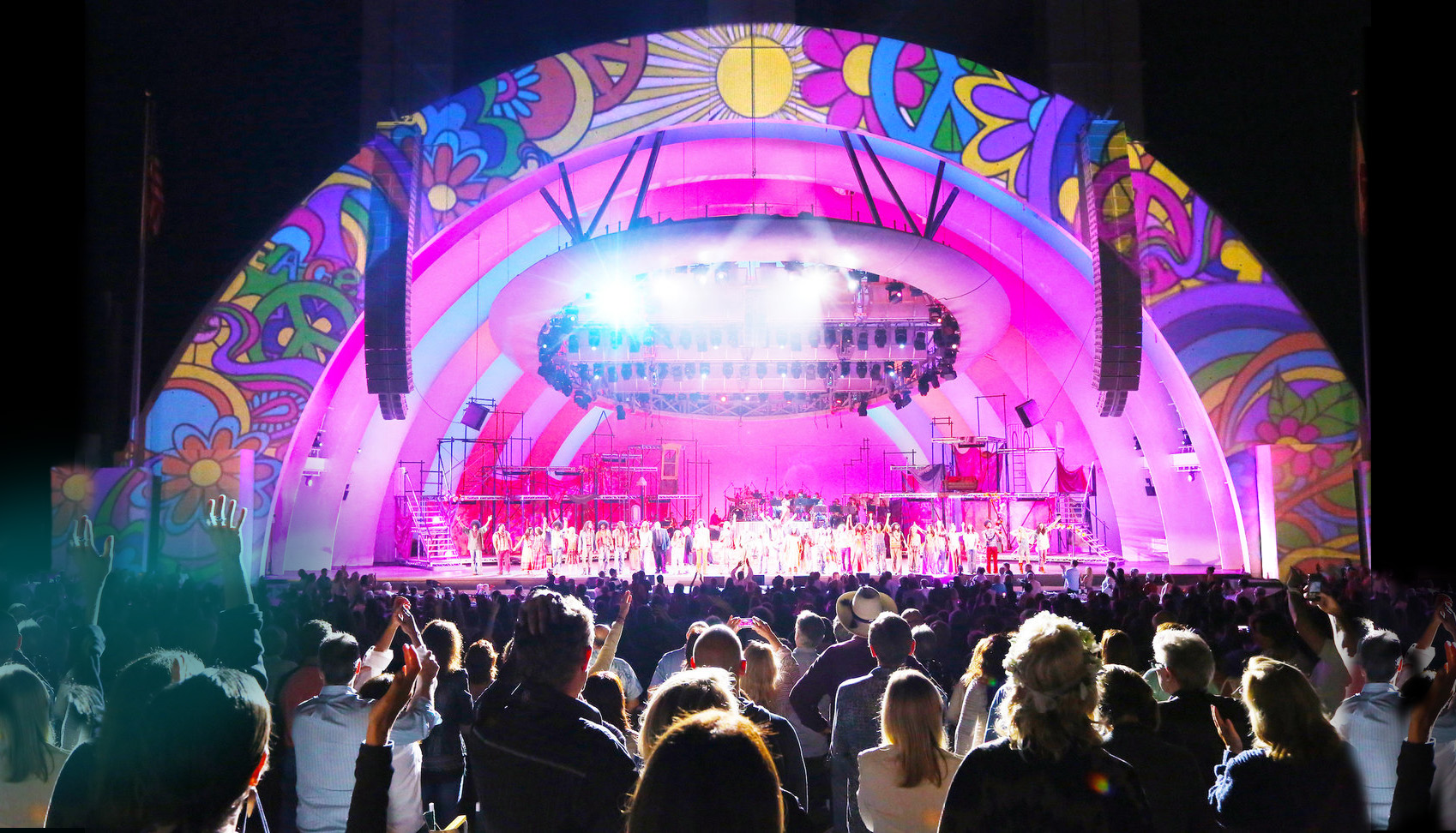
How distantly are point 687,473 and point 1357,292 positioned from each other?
27246 mm

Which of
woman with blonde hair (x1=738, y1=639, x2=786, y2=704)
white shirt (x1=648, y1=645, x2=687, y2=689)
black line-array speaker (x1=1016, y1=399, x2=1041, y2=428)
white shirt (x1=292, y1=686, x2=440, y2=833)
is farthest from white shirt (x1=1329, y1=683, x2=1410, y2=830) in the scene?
black line-array speaker (x1=1016, y1=399, x2=1041, y2=428)

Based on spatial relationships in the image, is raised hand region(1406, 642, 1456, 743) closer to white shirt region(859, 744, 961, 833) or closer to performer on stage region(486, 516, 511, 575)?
white shirt region(859, 744, 961, 833)

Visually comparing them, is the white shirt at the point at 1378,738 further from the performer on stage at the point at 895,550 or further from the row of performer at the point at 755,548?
the performer on stage at the point at 895,550

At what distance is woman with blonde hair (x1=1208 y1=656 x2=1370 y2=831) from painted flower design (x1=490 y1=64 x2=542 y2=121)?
13.6 m

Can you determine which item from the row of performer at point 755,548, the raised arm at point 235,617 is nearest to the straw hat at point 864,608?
the raised arm at point 235,617

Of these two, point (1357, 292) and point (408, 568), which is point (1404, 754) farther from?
point (408, 568)

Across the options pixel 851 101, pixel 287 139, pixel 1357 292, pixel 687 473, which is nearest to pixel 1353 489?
pixel 1357 292

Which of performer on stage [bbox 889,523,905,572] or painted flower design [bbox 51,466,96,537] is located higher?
painted flower design [bbox 51,466,96,537]

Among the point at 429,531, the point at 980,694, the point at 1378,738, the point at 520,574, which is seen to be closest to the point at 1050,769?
the point at 980,694

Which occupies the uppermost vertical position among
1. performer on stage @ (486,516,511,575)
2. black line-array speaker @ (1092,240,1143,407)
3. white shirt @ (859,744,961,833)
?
black line-array speaker @ (1092,240,1143,407)

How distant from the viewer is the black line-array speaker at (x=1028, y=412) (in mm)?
28422

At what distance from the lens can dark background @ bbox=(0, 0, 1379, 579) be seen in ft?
37.4

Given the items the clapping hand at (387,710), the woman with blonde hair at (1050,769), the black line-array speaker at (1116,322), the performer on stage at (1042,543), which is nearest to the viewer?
the woman with blonde hair at (1050,769)

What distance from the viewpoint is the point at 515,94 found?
15328 mm
